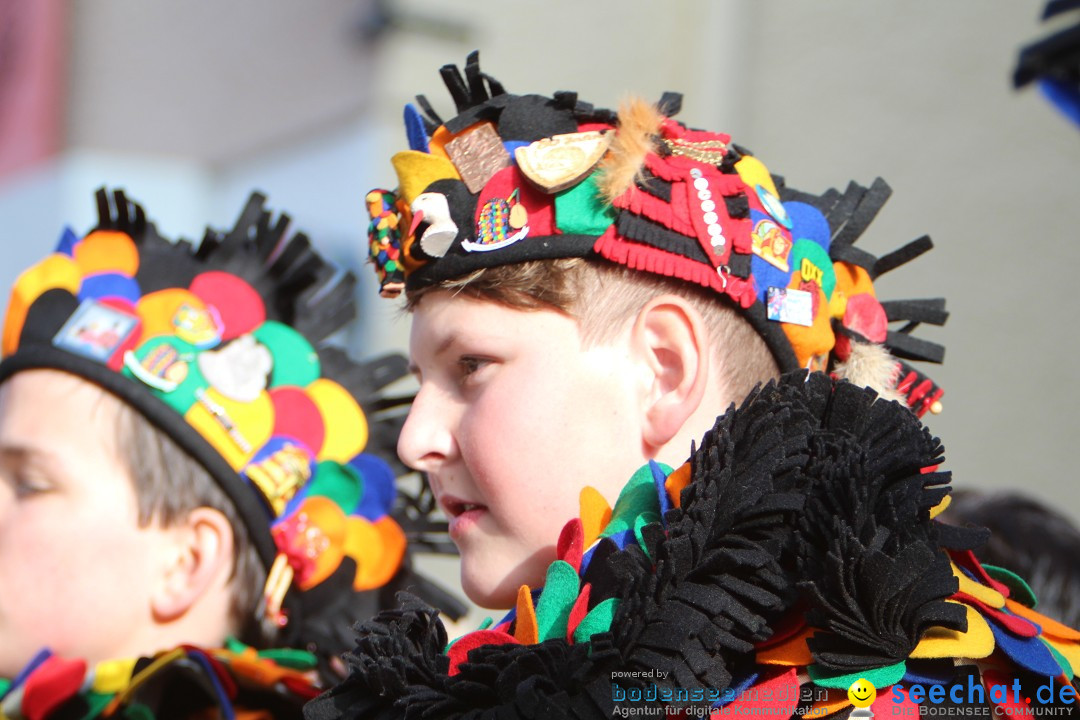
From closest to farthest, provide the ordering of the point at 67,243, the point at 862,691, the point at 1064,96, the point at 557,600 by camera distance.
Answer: the point at 862,691 → the point at 557,600 → the point at 1064,96 → the point at 67,243

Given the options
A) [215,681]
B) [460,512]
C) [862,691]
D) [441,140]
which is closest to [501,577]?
[460,512]

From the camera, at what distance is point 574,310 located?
129 centimetres

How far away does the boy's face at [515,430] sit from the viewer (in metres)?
1.25

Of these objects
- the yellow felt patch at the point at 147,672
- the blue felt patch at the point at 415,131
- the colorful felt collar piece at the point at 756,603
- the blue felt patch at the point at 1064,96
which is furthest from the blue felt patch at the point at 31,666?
the blue felt patch at the point at 1064,96

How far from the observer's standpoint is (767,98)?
4.54m

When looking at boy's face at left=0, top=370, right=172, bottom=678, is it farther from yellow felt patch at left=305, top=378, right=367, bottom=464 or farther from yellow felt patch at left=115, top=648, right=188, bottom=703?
yellow felt patch at left=305, top=378, right=367, bottom=464

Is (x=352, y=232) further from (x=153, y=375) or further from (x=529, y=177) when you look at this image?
(x=529, y=177)

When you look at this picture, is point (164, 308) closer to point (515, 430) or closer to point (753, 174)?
point (515, 430)

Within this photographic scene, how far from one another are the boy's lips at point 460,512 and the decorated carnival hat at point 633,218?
26 cm

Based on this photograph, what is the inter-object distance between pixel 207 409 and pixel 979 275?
10.1 feet

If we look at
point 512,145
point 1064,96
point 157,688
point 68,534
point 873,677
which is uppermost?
point 1064,96

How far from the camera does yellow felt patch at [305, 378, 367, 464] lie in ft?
6.59

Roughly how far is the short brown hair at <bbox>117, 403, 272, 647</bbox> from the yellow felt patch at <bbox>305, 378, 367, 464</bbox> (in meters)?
0.19

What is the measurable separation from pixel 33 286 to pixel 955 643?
1.60 meters
